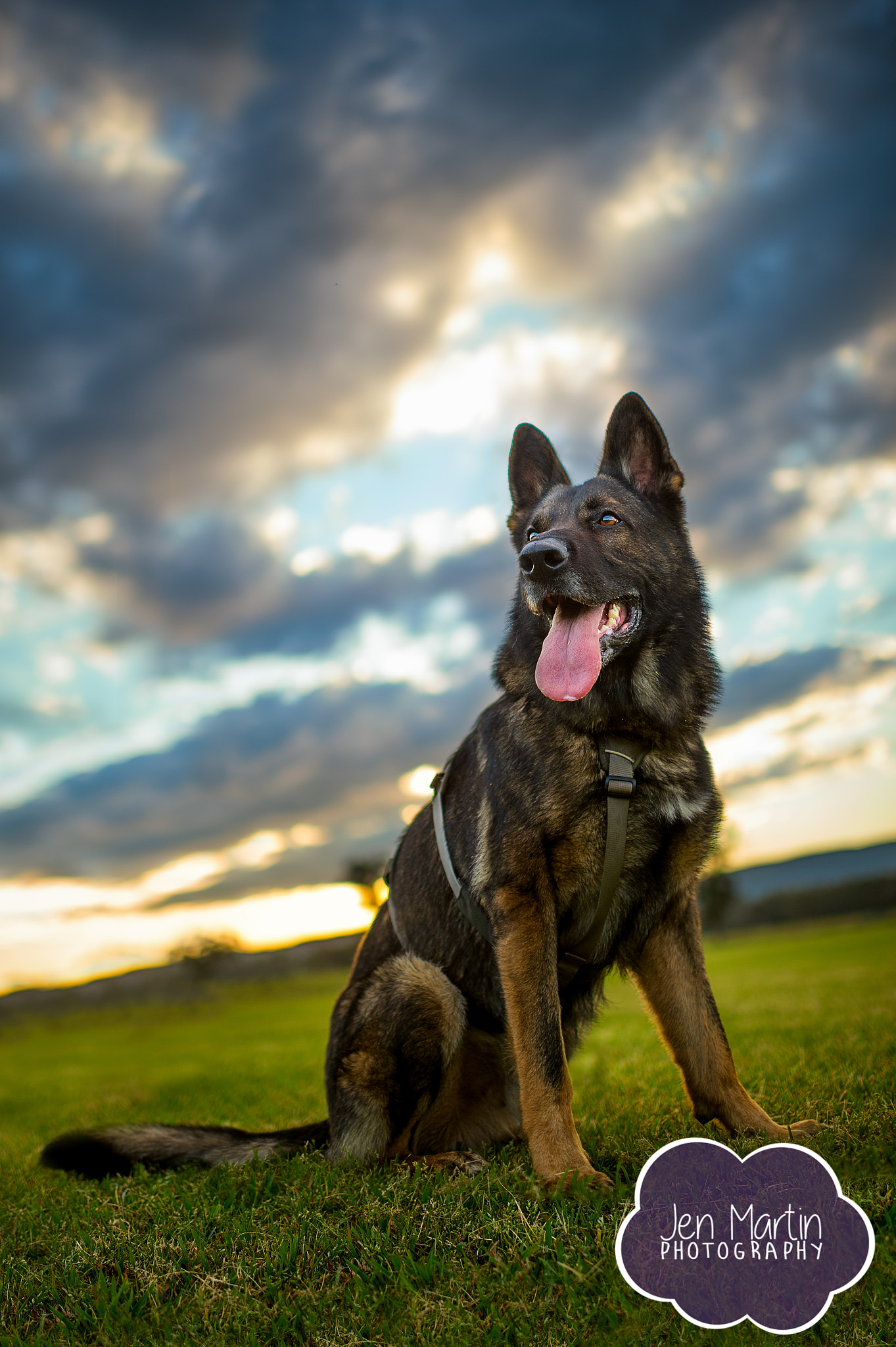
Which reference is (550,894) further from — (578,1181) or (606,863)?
(578,1181)

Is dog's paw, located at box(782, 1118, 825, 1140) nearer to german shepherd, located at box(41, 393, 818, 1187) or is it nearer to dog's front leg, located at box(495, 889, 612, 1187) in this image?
german shepherd, located at box(41, 393, 818, 1187)

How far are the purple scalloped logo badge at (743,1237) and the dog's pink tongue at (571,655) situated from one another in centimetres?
178

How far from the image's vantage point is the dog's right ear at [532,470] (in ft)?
15.3

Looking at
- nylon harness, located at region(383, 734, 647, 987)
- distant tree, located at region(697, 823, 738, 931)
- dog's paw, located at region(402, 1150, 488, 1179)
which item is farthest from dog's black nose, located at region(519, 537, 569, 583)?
distant tree, located at region(697, 823, 738, 931)

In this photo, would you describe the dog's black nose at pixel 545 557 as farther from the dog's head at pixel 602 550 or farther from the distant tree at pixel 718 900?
the distant tree at pixel 718 900

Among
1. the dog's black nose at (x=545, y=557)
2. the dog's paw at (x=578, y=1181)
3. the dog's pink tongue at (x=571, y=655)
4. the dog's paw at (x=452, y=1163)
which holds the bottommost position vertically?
the dog's paw at (x=452, y=1163)

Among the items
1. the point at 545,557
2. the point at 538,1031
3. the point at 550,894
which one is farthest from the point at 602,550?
the point at 538,1031

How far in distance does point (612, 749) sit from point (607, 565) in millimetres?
864

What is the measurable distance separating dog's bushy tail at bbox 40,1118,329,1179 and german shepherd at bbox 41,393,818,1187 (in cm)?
1

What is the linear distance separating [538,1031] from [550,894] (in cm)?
55

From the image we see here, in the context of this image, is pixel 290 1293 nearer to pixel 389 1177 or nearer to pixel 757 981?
pixel 389 1177

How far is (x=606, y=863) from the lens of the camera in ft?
11.6

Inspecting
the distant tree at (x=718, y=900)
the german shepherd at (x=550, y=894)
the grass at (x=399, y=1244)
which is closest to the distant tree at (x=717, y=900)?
the distant tree at (x=718, y=900)

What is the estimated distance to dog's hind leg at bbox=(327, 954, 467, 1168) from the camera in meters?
3.71
